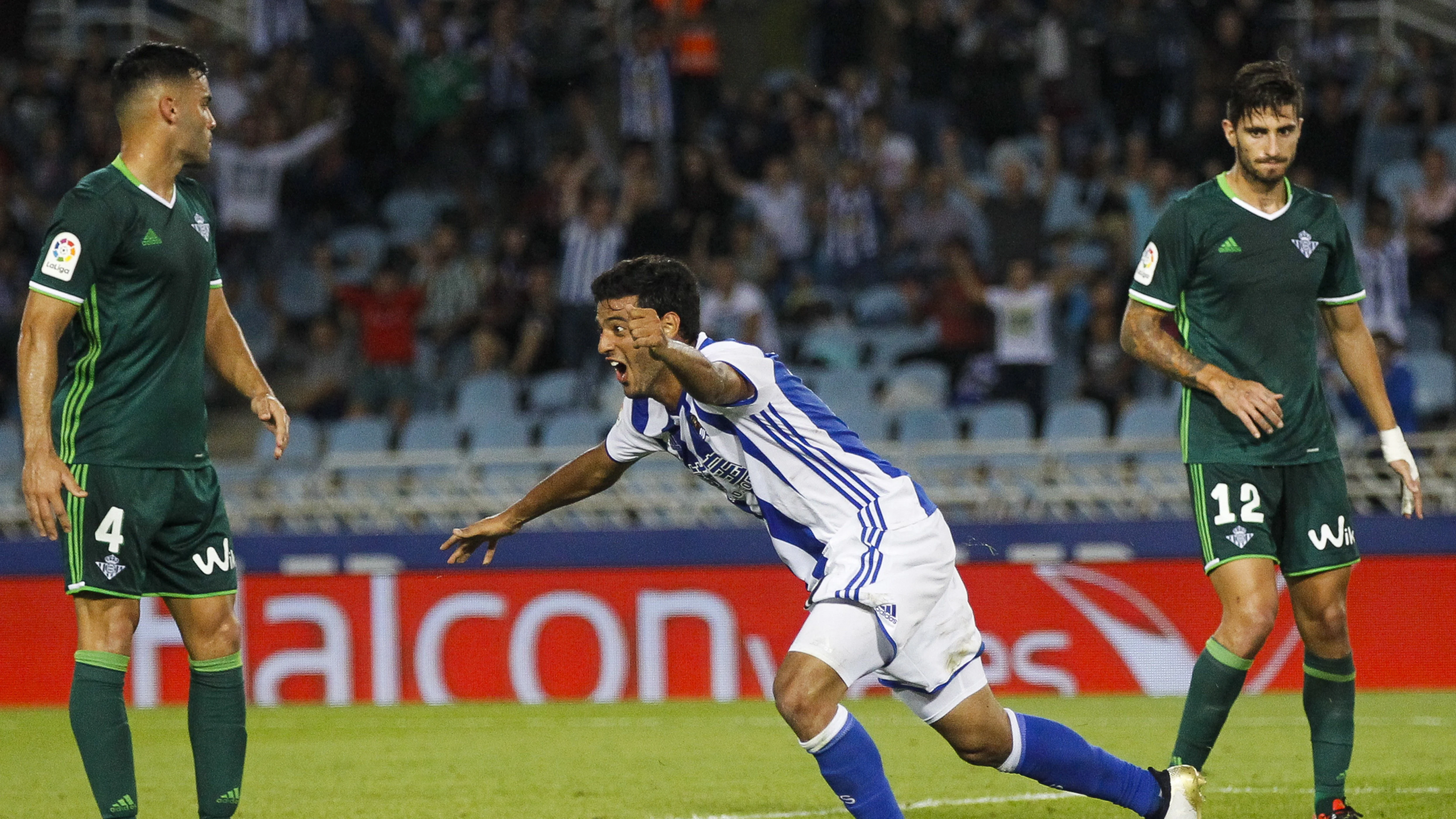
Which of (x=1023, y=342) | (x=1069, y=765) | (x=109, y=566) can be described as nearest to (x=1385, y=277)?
(x=1023, y=342)

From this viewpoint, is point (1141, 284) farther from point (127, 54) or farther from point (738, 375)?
point (127, 54)

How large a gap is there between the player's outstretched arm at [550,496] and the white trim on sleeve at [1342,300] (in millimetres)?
2386

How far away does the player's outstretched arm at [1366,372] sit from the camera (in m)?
5.75

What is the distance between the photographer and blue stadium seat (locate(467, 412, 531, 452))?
13.1m

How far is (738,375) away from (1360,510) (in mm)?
7355

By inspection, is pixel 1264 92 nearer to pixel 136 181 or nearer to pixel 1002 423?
pixel 136 181

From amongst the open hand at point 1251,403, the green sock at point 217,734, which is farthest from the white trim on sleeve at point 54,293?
the open hand at point 1251,403

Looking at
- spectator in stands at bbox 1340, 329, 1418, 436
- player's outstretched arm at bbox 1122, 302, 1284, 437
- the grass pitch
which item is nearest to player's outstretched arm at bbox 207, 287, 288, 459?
the grass pitch

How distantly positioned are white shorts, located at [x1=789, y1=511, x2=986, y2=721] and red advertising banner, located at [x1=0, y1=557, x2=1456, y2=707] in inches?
225

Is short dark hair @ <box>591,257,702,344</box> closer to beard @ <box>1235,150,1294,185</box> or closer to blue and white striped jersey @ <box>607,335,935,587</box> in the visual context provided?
blue and white striped jersey @ <box>607,335,935,587</box>

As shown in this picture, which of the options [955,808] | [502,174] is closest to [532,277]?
[502,174]

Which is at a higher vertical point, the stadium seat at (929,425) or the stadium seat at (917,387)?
the stadium seat at (917,387)

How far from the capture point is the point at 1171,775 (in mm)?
5051

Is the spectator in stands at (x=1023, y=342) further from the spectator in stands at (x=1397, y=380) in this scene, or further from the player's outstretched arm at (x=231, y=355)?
the player's outstretched arm at (x=231, y=355)
